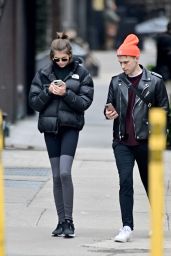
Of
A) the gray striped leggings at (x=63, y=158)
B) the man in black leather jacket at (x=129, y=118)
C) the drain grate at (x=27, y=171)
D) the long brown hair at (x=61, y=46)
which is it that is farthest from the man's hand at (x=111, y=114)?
the drain grate at (x=27, y=171)

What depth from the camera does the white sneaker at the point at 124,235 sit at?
29.1 feet

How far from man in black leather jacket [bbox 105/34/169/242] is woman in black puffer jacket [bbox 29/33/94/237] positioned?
0.30m

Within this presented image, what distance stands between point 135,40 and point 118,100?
56 cm

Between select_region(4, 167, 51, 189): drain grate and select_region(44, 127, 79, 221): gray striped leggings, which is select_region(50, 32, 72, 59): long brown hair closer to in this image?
select_region(44, 127, 79, 221): gray striped leggings

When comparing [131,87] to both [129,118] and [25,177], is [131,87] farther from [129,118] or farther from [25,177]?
[25,177]

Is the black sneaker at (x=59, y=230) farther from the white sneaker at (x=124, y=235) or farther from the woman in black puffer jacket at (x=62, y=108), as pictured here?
the white sneaker at (x=124, y=235)

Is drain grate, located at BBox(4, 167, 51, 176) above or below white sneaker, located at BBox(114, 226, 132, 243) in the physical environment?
below

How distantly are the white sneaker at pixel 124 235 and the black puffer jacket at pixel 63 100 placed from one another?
97cm

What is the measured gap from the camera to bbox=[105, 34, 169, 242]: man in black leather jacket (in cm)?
893

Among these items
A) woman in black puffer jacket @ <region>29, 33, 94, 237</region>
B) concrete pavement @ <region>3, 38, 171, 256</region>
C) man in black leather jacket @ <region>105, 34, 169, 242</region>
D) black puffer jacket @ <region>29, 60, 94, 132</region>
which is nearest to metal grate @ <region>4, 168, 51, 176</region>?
concrete pavement @ <region>3, 38, 171, 256</region>

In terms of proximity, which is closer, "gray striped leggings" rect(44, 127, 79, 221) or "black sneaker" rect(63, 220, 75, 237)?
"gray striped leggings" rect(44, 127, 79, 221)

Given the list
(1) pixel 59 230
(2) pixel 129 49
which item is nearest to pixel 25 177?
(1) pixel 59 230

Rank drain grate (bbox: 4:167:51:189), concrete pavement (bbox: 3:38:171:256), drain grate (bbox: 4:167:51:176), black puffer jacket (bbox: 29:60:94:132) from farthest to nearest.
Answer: drain grate (bbox: 4:167:51:176), drain grate (bbox: 4:167:51:189), black puffer jacket (bbox: 29:60:94:132), concrete pavement (bbox: 3:38:171:256)

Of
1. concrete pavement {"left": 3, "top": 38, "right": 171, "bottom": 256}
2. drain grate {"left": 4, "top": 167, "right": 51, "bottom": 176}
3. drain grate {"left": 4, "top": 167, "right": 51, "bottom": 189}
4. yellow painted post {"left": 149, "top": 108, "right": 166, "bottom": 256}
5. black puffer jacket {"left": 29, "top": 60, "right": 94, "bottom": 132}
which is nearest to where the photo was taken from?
yellow painted post {"left": 149, "top": 108, "right": 166, "bottom": 256}
